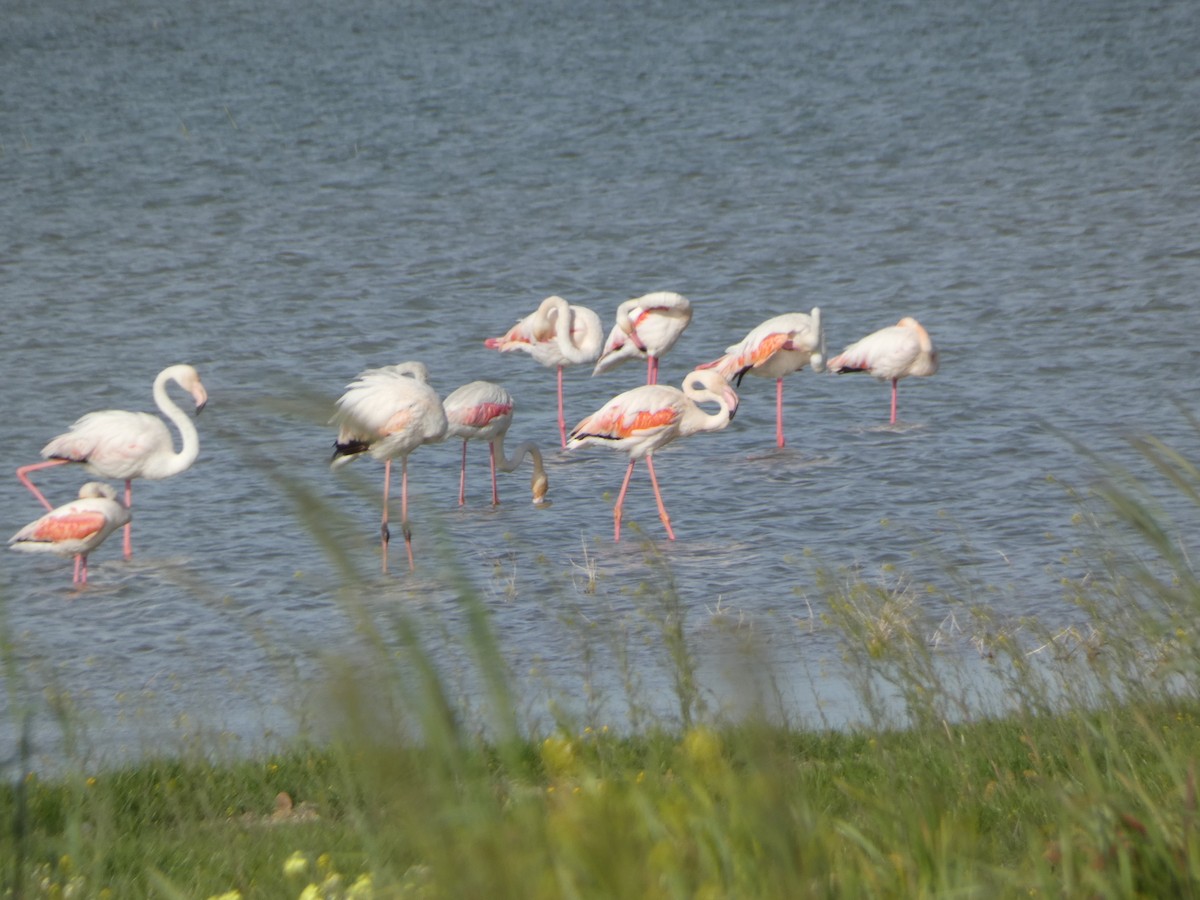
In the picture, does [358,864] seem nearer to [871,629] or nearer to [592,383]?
[871,629]

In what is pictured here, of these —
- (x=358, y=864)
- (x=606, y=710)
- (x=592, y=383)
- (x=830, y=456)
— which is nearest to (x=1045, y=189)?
(x=592, y=383)

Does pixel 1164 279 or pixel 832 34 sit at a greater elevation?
pixel 832 34

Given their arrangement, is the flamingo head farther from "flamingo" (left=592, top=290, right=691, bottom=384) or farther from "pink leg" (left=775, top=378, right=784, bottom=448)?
"pink leg" (left=775, top=378, right=784, bottom=448)

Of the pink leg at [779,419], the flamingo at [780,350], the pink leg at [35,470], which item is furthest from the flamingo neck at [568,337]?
the pink leg at [35,470]

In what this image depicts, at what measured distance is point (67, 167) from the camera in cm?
1894

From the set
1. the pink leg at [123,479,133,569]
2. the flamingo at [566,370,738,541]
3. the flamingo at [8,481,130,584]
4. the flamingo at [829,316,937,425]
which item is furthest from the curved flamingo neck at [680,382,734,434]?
the flamingo at [8,481,130,584]

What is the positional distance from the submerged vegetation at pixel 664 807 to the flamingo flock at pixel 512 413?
290 cm

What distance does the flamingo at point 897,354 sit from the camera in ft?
33.2

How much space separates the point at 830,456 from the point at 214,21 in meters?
22.1

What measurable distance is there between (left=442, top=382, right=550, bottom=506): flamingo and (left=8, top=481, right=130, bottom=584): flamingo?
66.9 inches

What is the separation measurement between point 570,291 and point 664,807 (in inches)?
464

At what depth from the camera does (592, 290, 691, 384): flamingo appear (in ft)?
34.9

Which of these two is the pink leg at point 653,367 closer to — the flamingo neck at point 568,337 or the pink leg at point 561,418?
the flamingo neck at point 568,337

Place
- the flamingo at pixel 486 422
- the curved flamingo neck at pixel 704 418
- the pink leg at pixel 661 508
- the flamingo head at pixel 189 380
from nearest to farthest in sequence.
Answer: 1. the pink leg at pixel 661 508
2. the flamingo at pixel 486 422
3. the curved flamingo neck at pixel 704 418
4. the flamingo head at pixel 189 380
